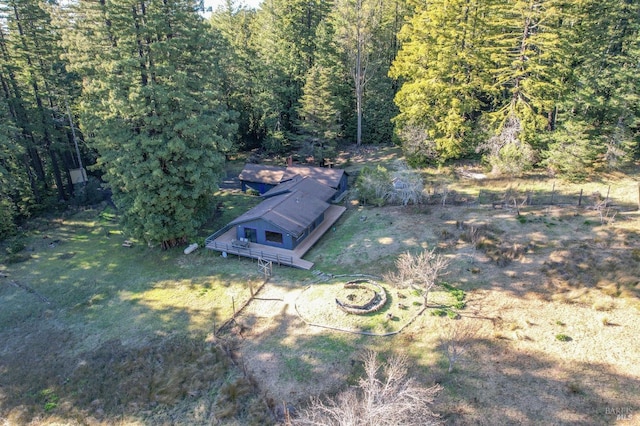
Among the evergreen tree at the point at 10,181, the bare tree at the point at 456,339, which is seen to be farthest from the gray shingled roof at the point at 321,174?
the evergreen tree at the point at 10,181

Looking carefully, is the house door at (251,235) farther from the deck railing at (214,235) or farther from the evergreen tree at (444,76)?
the evergreen tree at (444,76)

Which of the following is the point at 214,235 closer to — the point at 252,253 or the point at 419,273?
the point at 252,253

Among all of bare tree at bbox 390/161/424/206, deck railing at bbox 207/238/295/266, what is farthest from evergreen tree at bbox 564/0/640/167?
deck railing at bbox 207/238/295/266

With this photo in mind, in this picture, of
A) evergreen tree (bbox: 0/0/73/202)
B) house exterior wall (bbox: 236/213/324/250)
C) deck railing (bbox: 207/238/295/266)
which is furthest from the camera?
evergreen tree (bbox: 0/0/73/202)

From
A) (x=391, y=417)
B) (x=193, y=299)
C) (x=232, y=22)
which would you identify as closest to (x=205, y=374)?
(x=193, y=299)

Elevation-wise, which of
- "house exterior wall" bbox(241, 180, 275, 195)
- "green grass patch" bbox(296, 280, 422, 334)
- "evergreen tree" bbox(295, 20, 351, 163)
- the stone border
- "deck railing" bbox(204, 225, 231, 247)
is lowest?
"green grass patch" bbox(296, 280, 422, 334)

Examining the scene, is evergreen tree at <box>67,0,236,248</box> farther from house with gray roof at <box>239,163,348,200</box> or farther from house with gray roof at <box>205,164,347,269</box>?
house with gray roof at <box>239,163,348,200</box>

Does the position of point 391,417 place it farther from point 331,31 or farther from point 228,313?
point 331,31

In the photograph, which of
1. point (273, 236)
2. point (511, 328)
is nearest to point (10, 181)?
point (273, 236)
